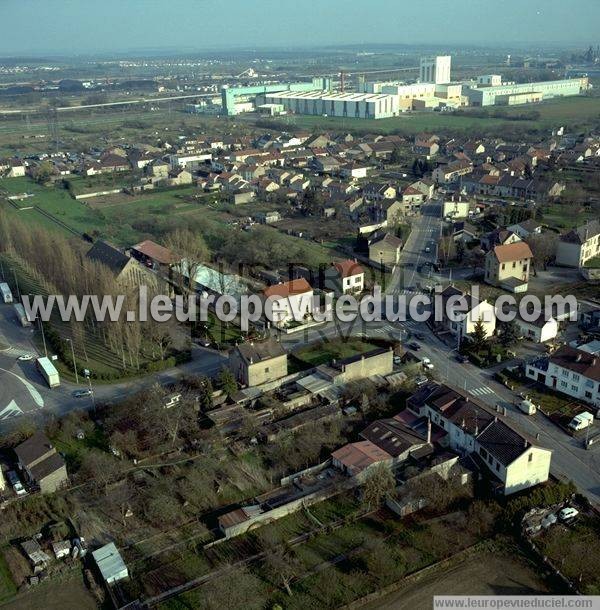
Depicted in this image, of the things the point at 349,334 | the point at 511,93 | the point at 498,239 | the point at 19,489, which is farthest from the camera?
the point at 511,93

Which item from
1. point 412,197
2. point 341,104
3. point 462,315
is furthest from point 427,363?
point 341,104

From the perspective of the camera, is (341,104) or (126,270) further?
(341,104)

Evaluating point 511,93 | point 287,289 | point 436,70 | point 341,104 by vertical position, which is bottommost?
point 287,289

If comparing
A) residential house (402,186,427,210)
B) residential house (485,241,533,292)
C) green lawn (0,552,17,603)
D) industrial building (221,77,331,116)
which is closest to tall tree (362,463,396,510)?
green lawn (0,552,17,603)

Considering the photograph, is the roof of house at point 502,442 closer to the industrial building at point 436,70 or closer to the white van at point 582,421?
the white van at point 582,421

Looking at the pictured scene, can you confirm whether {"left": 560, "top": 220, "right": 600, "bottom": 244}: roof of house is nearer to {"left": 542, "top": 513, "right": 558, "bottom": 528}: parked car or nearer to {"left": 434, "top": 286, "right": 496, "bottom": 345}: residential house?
{"left": 434, "top": 286, "right": 496, "bottom": 345}: residential house

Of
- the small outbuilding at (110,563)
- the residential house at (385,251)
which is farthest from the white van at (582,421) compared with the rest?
the residential house at (385,251)

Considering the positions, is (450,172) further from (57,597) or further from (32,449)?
(57,597)
